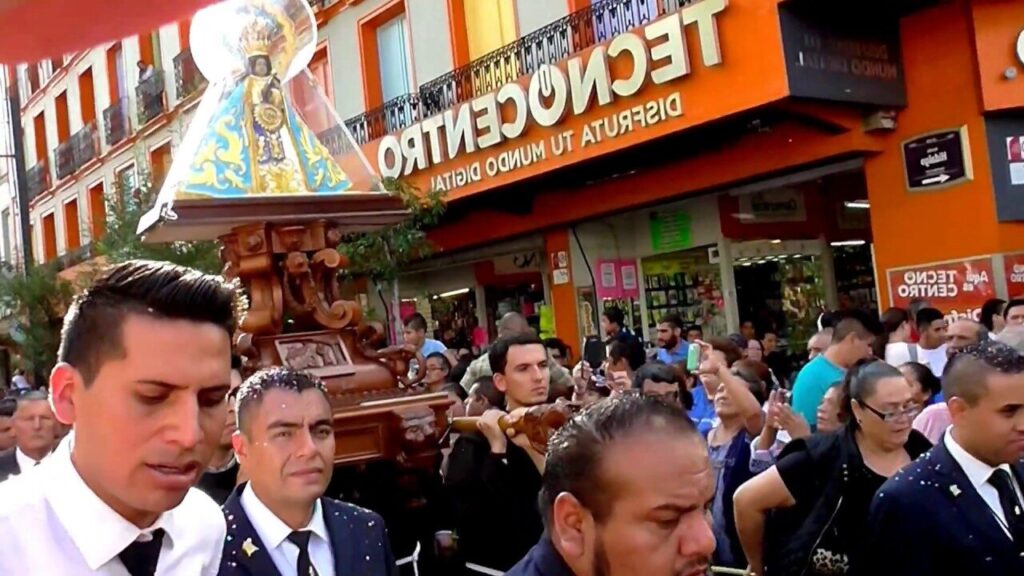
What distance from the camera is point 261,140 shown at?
386 cm

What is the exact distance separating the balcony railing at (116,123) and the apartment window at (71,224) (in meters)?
2.95

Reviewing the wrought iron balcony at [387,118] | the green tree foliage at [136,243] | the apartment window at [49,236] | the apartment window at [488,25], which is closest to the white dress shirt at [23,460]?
the green tree foliage at [136,243]

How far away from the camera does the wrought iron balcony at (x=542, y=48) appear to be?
1112 cm

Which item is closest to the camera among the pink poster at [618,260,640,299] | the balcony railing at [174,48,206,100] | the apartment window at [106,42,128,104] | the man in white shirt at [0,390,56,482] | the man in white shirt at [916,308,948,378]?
the man in white shirt at [0,390,56,482]

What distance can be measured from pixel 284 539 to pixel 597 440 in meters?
1.28

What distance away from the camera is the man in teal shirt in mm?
5562

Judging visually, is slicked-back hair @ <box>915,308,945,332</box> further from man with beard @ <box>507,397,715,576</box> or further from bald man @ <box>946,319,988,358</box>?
man with beard @ <box>507,397,715,576</box>

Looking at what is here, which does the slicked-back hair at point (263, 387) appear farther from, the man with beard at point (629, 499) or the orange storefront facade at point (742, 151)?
the orange storefront facade at point (742, 151)

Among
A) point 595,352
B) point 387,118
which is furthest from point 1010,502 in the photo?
point 387,118

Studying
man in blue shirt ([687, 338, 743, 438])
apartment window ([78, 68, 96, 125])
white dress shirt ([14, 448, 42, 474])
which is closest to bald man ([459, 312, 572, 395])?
man in blue shirt ([687, 338, 743, 438])

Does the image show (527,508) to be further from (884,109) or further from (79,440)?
(884,109)

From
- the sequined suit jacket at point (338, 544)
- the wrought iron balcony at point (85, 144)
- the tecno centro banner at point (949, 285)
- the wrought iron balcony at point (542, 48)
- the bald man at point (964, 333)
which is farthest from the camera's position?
the wrought iron balcony at point (85, 144)

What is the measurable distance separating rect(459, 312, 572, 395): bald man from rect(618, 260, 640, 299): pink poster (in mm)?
5526

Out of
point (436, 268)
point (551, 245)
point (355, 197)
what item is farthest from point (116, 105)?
point (355, 197)
